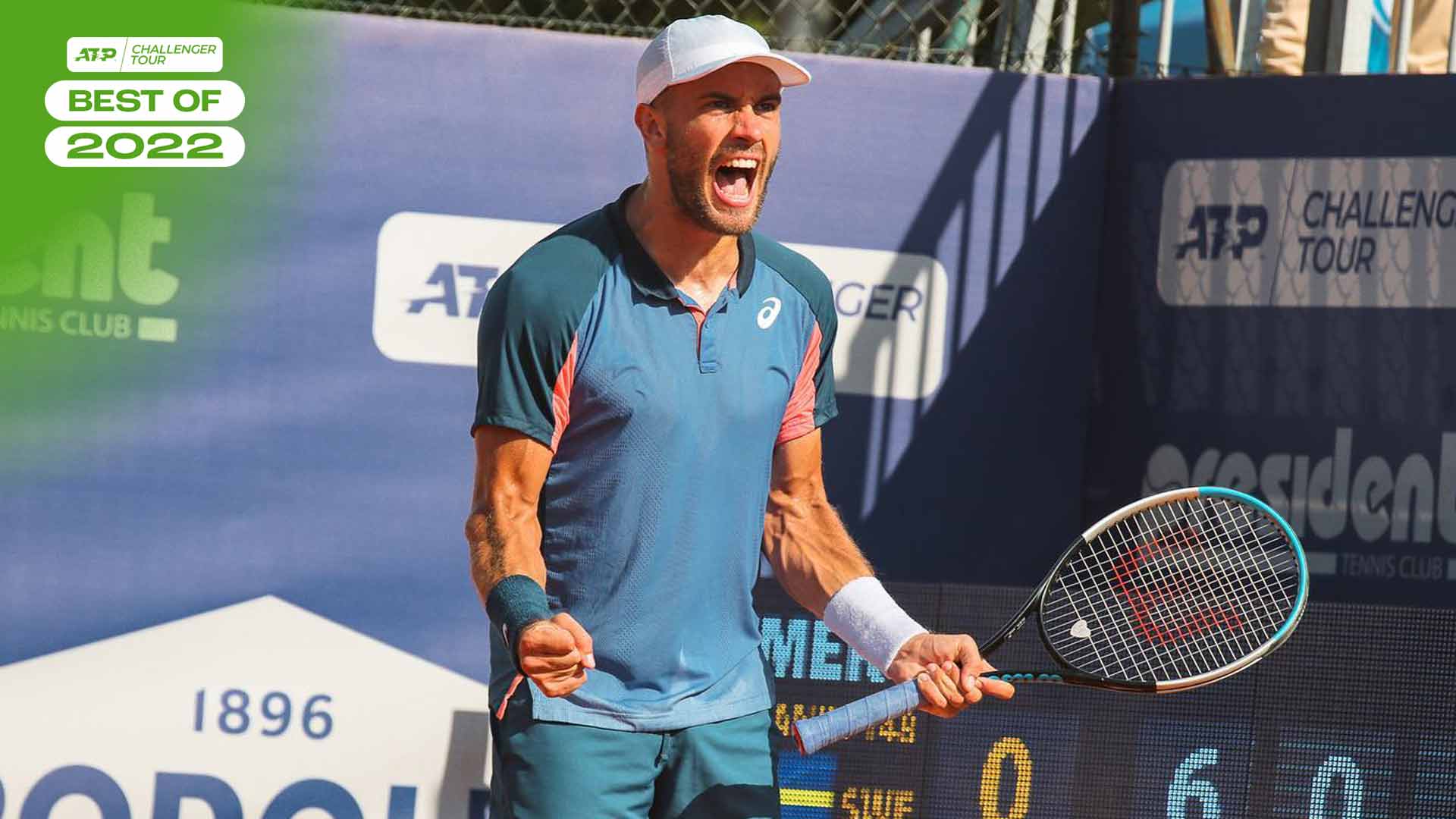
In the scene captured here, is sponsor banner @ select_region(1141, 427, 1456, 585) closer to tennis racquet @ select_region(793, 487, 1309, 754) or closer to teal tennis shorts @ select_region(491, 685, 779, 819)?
tennis racquet @ select_region(793, 487, 1309, 754)

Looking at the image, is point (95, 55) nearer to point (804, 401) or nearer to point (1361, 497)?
point (804, 401)

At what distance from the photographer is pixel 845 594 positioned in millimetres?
2848

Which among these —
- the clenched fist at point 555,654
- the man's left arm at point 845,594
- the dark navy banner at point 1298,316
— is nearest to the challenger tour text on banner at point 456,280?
the dark navy banner at point 1298,316

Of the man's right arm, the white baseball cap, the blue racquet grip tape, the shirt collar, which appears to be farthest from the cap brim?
the blue racquet grip tape

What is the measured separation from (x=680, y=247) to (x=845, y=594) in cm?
58

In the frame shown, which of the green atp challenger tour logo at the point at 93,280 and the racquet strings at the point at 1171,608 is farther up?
the green atp challenger tour logo at the point at 93,280

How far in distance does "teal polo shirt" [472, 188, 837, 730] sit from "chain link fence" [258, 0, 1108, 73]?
7.80 feet

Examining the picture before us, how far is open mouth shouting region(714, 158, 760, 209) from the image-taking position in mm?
2609

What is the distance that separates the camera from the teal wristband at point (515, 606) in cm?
239

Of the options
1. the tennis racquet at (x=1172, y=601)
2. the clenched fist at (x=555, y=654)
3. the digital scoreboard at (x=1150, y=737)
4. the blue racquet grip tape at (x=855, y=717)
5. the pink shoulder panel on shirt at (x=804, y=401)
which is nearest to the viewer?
the clenched fist at (x=555, y=654)

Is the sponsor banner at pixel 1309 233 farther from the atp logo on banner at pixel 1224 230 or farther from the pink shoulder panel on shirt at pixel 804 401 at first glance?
the pink shoulder panel on shirt at pixel 804 401

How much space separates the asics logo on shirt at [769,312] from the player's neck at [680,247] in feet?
0.24

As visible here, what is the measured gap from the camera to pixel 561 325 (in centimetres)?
258

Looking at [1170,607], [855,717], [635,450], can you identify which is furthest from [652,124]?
[1170,607]
